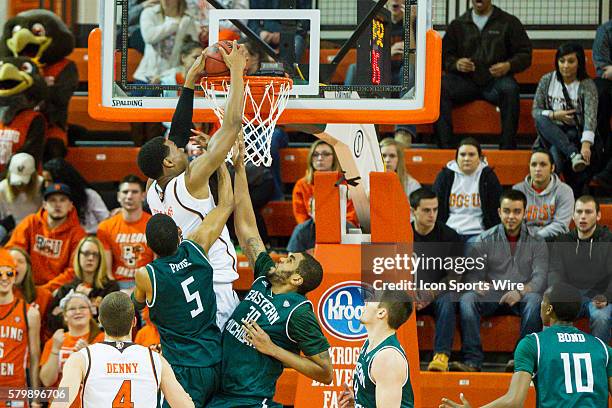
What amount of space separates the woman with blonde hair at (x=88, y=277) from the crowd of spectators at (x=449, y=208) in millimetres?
10

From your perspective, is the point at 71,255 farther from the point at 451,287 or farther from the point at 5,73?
the point at 451,287

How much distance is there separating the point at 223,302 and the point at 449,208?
12.0 ft

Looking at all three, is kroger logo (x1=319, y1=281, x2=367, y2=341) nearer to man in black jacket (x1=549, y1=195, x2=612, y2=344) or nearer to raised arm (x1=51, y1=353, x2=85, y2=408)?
man in black jacket (x1=549, y1=195, x2=612, y2=344)

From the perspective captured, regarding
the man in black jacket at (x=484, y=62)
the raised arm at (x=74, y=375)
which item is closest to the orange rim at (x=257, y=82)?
the raised arm at (x=74, y=375)

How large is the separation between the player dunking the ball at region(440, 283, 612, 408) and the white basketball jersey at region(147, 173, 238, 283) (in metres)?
1.59

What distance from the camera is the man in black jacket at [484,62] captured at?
10.4 meters

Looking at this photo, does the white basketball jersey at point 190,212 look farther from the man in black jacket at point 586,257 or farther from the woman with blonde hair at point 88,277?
the man in black jacket at point 586,257

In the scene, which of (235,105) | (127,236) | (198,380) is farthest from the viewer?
(127,236)

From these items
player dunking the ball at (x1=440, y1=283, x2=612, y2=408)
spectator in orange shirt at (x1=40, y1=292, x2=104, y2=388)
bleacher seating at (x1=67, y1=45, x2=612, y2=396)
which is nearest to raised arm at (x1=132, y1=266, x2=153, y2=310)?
player dunking the ball at (x1=440, y1=283, x2=612, y2=408)

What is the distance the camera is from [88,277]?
8711 millimetres

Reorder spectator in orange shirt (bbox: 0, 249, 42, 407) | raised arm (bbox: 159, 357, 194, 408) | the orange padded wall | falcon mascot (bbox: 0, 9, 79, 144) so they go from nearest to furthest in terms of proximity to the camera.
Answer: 1. raised arm (bbox: 159, 357, 194, 408)
2. the orange padded wall
3. spectator in orange shirt (bbox: 0, 249, 42, 407)
4. falcon mascot (bbox: 0, 9, 79, 144)

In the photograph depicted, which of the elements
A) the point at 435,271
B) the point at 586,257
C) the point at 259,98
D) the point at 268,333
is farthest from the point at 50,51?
the point at 268,333

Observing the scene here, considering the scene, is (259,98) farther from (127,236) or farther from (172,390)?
(127,236)

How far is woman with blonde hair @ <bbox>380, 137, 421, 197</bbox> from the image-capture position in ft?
30.6
